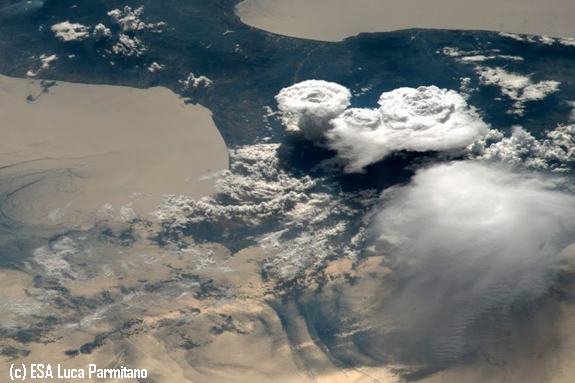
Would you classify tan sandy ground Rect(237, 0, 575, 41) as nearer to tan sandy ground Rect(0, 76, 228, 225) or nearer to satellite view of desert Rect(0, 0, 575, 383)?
satellite view of desert Rect(0, 0, 575, 383)

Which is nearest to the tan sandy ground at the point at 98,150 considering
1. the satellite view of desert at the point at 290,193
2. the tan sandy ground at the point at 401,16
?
the satellite view of desert at the point at 290,193

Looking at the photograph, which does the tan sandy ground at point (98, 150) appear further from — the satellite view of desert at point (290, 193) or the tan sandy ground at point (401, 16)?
the tan sandy ground at point (401, 16)

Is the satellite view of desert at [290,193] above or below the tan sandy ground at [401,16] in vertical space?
below

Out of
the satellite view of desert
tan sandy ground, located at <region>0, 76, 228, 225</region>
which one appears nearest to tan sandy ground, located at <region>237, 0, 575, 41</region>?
the satellite view of desert

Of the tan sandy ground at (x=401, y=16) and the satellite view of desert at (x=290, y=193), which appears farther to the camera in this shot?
the tan sandy ground at (x=401, y=16)

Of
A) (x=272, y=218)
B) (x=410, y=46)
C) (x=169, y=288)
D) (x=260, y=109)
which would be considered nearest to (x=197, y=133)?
(x=260, y=109)

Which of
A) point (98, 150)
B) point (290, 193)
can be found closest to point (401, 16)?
point (290, 193)
